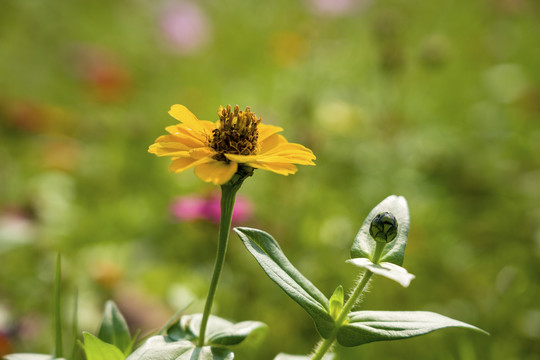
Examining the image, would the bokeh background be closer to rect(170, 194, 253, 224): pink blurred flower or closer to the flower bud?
rect(170, 194, 253, 224): pink blurred flower

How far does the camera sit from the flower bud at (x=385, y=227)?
2.08 ft

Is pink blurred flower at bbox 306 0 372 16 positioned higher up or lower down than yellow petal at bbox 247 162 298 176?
higher up

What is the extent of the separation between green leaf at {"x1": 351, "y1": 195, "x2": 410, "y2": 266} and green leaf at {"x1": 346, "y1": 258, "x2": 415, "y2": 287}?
2 centimetres

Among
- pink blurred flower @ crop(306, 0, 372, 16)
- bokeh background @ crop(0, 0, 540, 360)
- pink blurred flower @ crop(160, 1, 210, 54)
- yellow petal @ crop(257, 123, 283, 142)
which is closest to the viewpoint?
yellow petal @ crop(257, 123, 283, 142)

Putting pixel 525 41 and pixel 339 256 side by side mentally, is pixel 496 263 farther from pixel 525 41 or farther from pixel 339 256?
pixel 525 41

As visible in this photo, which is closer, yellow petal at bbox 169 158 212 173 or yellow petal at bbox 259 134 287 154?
yellow petal at bbox 169 158 212 173

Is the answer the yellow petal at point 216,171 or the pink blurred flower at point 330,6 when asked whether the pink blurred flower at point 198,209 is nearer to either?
the yellow petal at point 216,171

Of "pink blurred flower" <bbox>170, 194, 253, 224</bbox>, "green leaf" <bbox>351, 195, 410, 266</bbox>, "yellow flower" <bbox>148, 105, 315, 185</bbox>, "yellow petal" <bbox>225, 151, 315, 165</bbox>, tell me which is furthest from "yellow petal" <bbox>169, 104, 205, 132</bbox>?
"pink blurred flower" <bbox>170, 194, 253, 224</bbox>

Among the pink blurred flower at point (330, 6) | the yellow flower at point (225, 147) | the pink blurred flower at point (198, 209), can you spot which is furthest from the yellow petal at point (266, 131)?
the pink blurred flower at point (330, 6)

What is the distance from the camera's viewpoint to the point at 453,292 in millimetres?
1561

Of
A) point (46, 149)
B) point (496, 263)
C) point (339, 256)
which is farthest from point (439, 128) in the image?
point (46, 149)

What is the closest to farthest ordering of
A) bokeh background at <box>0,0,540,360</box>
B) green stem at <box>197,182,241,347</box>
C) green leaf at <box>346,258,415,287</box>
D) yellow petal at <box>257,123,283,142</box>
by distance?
green leaf at <box>346,258,415,287</box> → green stem at <box>197,182,241,347</box> → yellow petal at <box>257,123,283,142</box> → bokeh background at <box>0,0,540,360</box>

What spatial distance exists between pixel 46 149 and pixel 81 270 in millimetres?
881

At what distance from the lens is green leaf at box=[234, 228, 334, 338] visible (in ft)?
2.07
